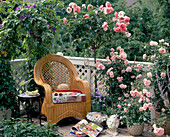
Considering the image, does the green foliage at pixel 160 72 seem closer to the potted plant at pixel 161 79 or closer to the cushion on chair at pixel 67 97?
the potted plant at pixel 161 79

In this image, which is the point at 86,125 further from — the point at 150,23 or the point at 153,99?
the point at 150,23

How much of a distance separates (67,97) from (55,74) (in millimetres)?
605

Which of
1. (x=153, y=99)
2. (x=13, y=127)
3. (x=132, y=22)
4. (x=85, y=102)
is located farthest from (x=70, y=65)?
(x=132, y=22)

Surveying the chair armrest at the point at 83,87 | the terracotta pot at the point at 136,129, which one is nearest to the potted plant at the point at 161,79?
the terracotta pot at the point at 136,129

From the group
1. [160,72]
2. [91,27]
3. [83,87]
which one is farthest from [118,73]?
[91,27]

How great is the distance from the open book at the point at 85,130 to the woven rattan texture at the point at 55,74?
932mm

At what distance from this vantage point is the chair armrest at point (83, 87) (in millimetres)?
3941

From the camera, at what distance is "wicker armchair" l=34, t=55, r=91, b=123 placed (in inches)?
145

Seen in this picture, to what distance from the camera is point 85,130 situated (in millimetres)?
3451

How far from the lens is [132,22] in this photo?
7875 mm

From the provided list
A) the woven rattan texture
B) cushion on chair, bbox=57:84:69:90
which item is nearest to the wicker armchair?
the woven rattan texture

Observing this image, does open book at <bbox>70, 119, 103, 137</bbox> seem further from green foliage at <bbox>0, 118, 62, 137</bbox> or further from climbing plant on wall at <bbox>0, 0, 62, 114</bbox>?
climbing plant on wall at <bbox>0, 0, 62, 114</bbox>

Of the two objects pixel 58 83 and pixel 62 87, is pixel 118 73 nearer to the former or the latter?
pixel 62 87

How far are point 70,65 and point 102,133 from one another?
1277 mm
